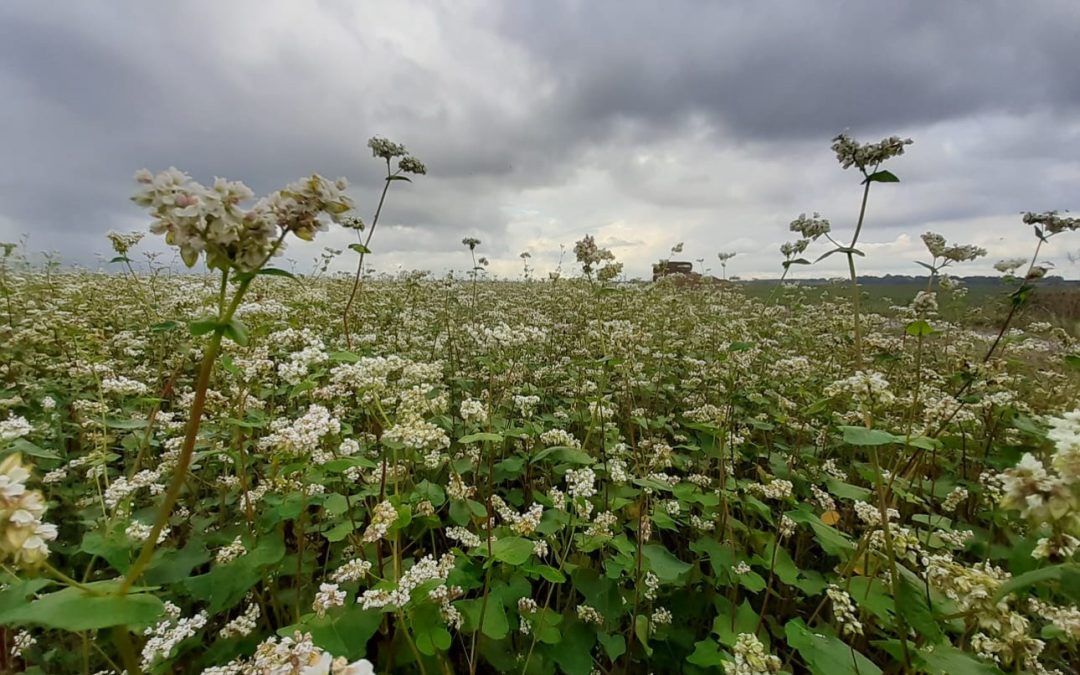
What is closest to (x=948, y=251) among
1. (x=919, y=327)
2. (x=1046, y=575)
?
(x=919, y=327)

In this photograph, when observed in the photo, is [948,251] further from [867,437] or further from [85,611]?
[85,611]

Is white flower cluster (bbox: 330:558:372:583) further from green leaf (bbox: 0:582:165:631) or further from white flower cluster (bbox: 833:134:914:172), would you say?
white flower cluster (bbox: 833:134:914:172)

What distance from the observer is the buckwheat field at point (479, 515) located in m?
1.52

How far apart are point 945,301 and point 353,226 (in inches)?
412

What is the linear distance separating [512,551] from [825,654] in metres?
1.41

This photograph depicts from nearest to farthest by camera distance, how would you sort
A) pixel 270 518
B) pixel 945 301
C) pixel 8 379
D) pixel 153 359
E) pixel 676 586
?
pixel 270 518, pixel 676 586, pixel 8 379, pixel 153 359, pixel 945 301

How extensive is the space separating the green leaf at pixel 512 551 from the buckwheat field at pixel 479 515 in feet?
0.06

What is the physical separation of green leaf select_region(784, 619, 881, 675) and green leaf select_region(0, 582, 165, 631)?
231 cm

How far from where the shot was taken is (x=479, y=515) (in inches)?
110

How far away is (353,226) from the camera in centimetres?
520

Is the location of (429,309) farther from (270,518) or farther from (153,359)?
(270,518)

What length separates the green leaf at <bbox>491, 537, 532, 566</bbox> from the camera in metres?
2.08

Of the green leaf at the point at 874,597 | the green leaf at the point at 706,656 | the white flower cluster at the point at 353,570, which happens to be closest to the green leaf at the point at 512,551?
the white flower cluster at the point at 353,570

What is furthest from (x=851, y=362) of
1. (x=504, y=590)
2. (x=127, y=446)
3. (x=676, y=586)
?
(x=127, y=446)
